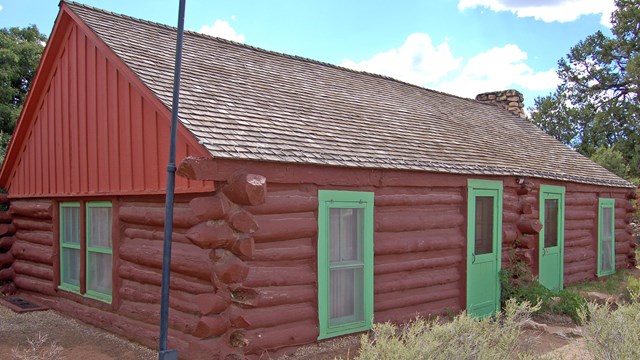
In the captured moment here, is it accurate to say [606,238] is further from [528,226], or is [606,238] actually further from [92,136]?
[92,136]

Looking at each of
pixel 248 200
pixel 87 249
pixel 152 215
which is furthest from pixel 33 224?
pixel 248 200

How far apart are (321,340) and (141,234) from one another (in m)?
2.73

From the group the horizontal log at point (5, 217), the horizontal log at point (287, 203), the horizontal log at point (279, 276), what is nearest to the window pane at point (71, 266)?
the horizontal log at point (5, 217)

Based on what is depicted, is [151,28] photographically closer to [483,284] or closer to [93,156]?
[93,156]

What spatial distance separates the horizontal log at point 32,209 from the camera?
9522mm

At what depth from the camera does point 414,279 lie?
823 centimetres

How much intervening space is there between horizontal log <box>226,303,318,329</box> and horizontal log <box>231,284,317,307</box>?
0.20ft

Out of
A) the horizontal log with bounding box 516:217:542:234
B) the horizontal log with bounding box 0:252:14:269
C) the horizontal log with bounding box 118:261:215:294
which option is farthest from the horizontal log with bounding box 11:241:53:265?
the horizontal log with bounding box 516:217:542:234

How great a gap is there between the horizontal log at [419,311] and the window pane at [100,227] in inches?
159

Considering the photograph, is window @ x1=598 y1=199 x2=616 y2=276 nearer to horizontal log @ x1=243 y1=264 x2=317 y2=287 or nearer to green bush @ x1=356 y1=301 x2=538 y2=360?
horizontal log @ x1=243 y1=264 x2=317 y2=287

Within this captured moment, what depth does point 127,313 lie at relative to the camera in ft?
24.8

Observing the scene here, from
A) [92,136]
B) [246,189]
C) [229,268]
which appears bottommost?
[229,268]

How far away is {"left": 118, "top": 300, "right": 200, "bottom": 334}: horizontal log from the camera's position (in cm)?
651

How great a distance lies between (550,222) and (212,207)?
792 cm
